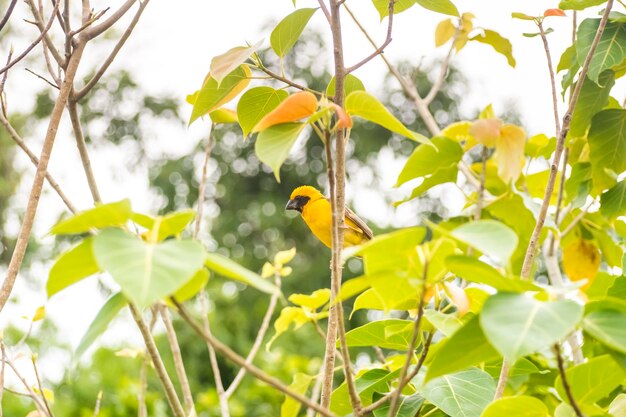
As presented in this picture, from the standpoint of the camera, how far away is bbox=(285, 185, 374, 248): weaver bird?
416cm

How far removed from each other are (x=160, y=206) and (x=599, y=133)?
11.4m

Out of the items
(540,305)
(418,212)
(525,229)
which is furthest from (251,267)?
(540,305)

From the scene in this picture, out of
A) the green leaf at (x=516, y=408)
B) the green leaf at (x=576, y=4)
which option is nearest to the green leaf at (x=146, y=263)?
the green leaf at (x=516, y=408)

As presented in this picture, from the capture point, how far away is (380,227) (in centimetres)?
1152

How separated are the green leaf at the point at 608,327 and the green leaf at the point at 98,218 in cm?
50

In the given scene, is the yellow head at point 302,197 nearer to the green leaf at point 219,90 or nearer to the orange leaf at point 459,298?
the green leaf at point 219,90

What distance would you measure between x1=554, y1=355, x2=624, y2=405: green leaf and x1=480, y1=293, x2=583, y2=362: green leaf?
0.81ft

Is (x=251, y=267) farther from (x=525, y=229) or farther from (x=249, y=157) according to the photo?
(x=525, y=229)

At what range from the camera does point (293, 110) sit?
1.13 m

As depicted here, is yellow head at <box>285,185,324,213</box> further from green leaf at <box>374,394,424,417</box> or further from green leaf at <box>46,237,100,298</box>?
green leaf at <box>46,237,100,298</box>

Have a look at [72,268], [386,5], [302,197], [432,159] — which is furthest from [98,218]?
[302,197]

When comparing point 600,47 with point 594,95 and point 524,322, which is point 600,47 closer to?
point 594,95

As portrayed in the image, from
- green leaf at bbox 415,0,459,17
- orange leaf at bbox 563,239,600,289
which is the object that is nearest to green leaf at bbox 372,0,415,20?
green leaf at bbox 415,0,459,17

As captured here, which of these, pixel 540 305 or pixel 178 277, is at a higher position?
pixel 178 277
